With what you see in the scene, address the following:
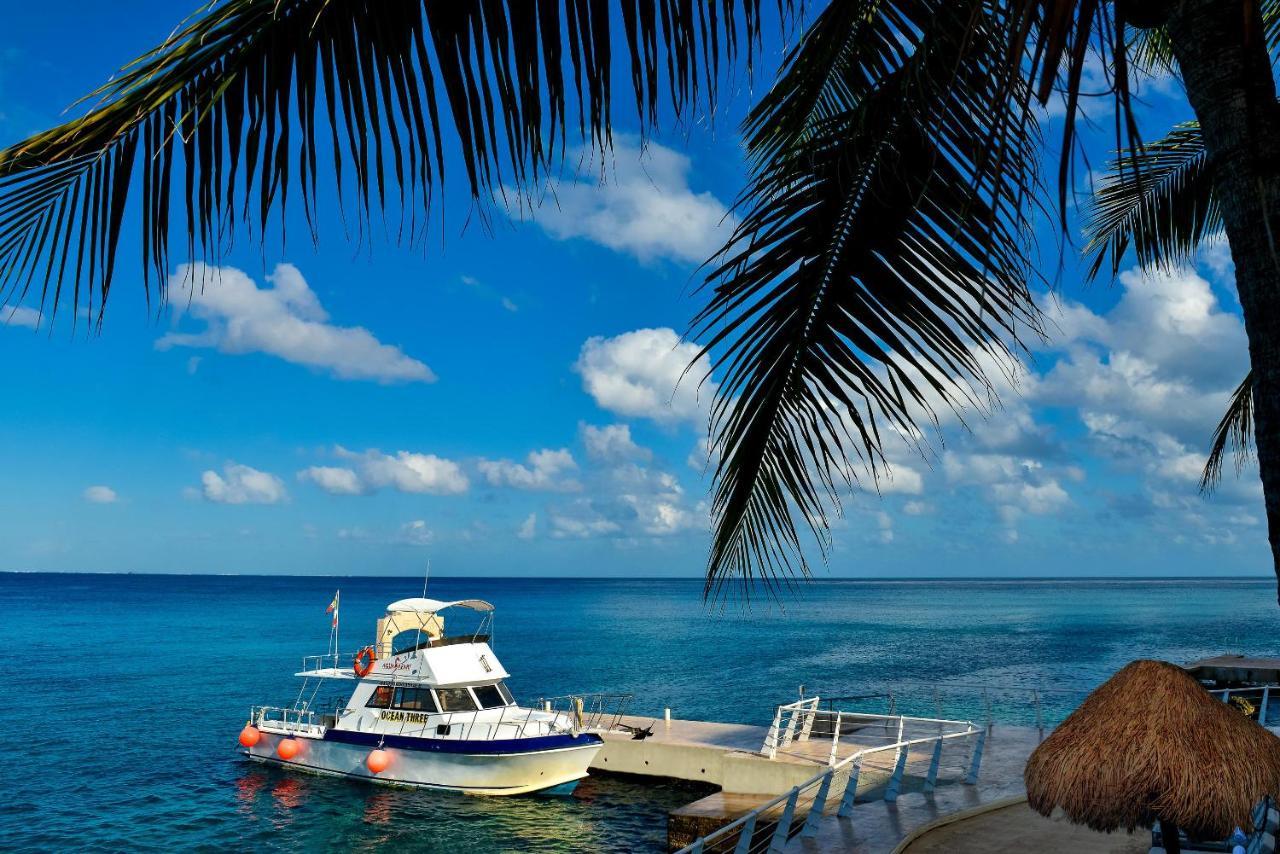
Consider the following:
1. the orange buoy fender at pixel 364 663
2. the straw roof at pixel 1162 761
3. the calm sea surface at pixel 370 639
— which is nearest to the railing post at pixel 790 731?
the calm sea surface at pixel 370 639

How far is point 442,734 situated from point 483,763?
171 centimetres

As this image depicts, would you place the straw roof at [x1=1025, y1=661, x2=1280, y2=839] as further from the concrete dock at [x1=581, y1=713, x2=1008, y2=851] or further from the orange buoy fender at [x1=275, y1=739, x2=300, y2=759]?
the orange buoy fender at [x1=275, y1=739, x2=300, y2=759]

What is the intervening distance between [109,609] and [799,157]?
17806 cm

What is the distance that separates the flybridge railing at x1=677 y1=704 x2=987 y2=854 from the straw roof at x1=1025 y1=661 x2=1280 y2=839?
3.22 m

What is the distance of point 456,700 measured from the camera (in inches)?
1169

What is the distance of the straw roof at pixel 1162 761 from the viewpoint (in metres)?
7.34

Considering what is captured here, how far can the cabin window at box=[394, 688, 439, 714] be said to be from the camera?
97.3 ft

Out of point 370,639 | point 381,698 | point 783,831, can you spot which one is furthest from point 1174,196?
point 370,639

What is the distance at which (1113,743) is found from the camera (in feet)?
25.2

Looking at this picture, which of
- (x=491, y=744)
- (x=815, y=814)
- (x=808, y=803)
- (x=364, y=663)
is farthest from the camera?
(x=364, y=663)

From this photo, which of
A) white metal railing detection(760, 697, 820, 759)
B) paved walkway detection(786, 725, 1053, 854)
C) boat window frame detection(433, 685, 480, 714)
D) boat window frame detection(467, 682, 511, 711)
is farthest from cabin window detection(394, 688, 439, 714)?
paved walkway detection(786, 725, 1053, 854)

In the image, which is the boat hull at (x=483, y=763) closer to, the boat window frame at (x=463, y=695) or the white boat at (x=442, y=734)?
the white boat at (x=442, y=734)

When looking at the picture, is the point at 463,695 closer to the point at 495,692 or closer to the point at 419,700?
the point at 495,692

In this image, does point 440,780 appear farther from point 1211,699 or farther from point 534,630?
point 534,630
